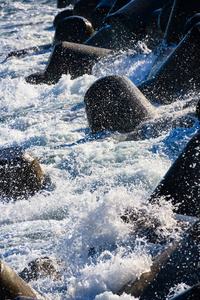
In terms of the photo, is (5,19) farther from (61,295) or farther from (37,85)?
(61,295)

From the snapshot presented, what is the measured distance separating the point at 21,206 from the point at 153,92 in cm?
309

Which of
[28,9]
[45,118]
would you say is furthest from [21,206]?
[28,9]

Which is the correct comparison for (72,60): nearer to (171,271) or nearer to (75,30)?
(75,30)

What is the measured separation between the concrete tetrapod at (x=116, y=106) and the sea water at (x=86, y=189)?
15cm

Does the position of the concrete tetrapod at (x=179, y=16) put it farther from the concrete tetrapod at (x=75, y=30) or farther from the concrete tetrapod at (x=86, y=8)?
the concrete tetrapod at (x=86, y=8)

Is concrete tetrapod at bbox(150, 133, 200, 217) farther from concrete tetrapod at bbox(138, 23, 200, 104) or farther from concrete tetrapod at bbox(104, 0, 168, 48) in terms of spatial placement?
concrete tetrapod at bbox(104, 0, 168, 48)

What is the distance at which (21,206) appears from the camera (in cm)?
453

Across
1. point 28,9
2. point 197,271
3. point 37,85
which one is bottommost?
point 28,9

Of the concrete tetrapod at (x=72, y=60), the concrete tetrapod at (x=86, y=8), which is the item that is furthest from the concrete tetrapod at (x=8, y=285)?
the concrete tetrapod at (x=86, y=8)

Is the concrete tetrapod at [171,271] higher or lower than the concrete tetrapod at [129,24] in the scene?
higher

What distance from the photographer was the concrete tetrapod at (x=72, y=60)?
866 centimetres

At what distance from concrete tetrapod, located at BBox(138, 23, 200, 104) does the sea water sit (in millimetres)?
283

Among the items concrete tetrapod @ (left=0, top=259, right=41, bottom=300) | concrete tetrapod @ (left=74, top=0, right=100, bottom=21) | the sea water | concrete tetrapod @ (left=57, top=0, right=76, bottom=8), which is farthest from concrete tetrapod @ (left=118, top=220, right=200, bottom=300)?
concrete tetrapod @ (left=57, top=0, right=76, bottom=8)

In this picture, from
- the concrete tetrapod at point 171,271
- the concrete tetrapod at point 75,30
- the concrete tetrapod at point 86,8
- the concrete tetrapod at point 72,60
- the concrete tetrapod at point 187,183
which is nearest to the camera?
the concrete tetrapod at point 171,271
